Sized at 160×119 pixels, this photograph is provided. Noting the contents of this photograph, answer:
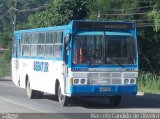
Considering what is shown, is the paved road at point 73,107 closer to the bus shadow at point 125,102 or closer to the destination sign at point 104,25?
the bus shadow at point 125,102

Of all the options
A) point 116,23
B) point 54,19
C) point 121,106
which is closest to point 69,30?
point 116,23

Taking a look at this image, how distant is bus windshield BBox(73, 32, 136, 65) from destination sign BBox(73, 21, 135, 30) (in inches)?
8.0

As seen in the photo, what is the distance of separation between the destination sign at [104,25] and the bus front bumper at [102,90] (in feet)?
6.53

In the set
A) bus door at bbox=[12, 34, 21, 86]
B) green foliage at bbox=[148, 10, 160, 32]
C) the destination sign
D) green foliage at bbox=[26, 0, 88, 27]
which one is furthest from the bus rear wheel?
green foliage at bbox=[26, 0, 88, 27]

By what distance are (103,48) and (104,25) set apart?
0.81m

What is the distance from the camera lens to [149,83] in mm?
31797

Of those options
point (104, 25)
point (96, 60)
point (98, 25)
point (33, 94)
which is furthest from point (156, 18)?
point (96, 60)

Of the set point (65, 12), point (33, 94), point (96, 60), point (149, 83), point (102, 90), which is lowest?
point (149, 83)

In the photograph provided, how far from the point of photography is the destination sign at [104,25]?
2011cm

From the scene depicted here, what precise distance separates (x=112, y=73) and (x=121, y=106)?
6.04 ft

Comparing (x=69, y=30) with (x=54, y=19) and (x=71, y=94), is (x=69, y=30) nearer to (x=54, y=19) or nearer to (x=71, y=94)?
(x=71, y=94)

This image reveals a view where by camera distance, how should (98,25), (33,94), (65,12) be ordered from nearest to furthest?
(98,25)
(33,94)
(65,12)

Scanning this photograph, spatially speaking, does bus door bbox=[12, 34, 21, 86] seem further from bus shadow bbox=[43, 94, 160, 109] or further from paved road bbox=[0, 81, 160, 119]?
paved road bbox=[0, 81, 160, 119]

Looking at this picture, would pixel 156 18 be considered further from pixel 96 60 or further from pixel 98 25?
pixel 96 60
